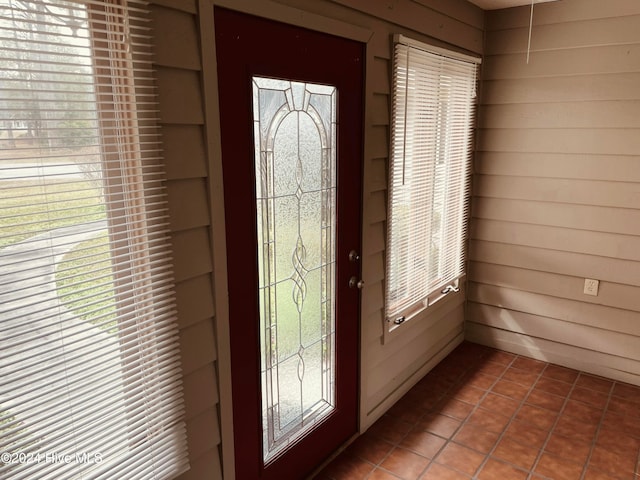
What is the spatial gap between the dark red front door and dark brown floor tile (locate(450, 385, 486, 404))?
0.92 meters

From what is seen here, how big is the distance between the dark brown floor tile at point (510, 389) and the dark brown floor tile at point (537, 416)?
12cm

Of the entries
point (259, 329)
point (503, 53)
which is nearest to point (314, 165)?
point (259, 329)

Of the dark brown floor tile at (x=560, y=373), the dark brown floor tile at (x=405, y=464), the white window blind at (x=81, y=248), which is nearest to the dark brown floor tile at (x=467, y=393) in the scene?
the dark brown floor tile at (x=560, y=373)

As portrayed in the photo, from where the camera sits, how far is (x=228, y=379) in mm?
1772

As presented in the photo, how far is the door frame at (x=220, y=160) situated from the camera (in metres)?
1.51

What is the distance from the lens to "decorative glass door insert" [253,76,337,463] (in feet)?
5.99

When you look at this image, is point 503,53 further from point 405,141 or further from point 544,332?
point 544,332

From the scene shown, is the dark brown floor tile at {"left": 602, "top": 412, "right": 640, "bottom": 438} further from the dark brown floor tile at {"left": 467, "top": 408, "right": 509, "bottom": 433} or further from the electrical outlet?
the electrical outlet

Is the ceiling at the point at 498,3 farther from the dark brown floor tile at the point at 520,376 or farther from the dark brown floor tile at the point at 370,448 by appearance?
the dark brown floor tile at the point at 370,448

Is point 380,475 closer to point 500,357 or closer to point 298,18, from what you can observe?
point 500,357

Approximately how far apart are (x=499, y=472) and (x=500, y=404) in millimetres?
636

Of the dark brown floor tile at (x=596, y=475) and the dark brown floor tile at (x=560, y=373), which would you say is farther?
the dark brown floor tile at (x=560, y=373)

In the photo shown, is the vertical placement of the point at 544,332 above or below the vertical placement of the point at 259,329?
below

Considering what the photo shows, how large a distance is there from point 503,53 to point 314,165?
198 cm
